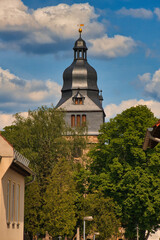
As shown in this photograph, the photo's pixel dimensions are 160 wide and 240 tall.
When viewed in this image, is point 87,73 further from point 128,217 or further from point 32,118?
point 128,217

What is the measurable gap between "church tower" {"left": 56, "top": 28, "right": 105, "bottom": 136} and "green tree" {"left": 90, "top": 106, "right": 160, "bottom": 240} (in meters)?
39.4

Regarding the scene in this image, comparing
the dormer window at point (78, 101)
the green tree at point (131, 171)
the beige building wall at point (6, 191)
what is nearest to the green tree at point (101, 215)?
the green tree at point (131, 171)

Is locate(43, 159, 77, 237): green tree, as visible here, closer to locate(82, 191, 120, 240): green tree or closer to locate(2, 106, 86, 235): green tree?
locate(82, 191, 120, 240): green tree

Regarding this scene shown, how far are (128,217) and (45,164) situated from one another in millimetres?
9269

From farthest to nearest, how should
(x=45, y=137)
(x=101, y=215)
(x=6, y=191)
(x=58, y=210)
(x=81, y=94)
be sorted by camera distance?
(x=81, y=94)
(x=45, y=137)
(x=101, y=215)
(x=58, y=210)
(x=6, y=191)

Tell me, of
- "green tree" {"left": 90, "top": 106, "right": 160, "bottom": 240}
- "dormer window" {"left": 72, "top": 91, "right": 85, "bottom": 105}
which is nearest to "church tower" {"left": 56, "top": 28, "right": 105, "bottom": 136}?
"dormer window" {"left": 72, "top": 91, "right": 85, "bottom": 105}

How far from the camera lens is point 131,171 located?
47.8 meters

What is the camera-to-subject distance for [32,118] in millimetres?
65125

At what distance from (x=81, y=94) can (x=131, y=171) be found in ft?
160

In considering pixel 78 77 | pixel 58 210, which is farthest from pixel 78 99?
pixel 58 210

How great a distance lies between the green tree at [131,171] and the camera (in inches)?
1853

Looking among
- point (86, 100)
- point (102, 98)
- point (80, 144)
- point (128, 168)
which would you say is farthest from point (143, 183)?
point (102, 98)

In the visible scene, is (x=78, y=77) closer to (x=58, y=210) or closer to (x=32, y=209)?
(x=32, y=209)

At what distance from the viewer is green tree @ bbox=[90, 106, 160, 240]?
4706 centimetres
